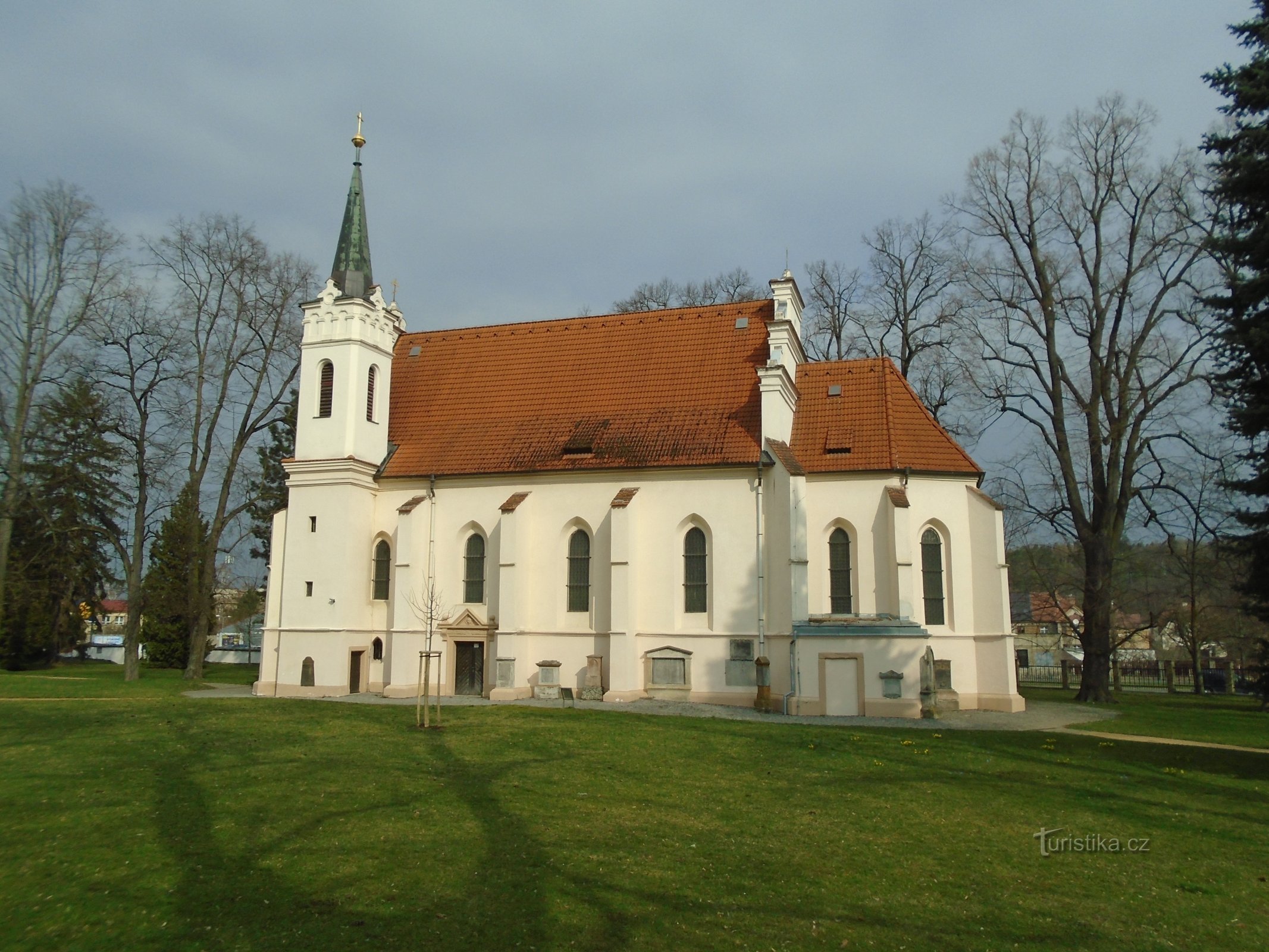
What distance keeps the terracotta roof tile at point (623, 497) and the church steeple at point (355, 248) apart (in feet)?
34.3

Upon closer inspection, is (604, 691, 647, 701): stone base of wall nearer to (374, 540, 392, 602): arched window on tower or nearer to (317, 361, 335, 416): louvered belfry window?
(374, 540, 392, 602): arched window on tower

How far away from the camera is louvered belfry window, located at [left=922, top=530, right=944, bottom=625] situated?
83.6 ft

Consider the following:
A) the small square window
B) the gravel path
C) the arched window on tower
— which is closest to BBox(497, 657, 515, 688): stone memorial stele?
the gravel path

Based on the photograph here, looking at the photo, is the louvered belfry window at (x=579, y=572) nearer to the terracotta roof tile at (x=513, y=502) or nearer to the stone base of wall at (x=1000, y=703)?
the terracotta roof tile at (x=513, y=502)

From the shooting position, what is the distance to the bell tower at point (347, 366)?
28.5 m

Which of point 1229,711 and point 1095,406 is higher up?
point 1095,406

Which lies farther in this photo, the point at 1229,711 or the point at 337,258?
the point at 337,258

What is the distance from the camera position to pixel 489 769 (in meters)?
13.4

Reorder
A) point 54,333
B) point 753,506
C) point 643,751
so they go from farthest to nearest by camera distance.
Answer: point 54,333
point 753,506
point 643,751

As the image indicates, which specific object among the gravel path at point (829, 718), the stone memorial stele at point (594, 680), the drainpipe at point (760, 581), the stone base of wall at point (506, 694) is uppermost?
the drainpipe at point (760, 581)

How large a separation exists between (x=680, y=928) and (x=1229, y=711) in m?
26.5

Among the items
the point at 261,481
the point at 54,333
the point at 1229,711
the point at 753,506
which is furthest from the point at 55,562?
the point at 1229,711

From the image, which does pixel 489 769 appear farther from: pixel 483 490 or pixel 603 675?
pixel 483 490

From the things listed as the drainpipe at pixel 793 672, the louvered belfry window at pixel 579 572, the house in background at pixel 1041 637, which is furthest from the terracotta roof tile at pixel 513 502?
the house in background at pixel 1041 637
